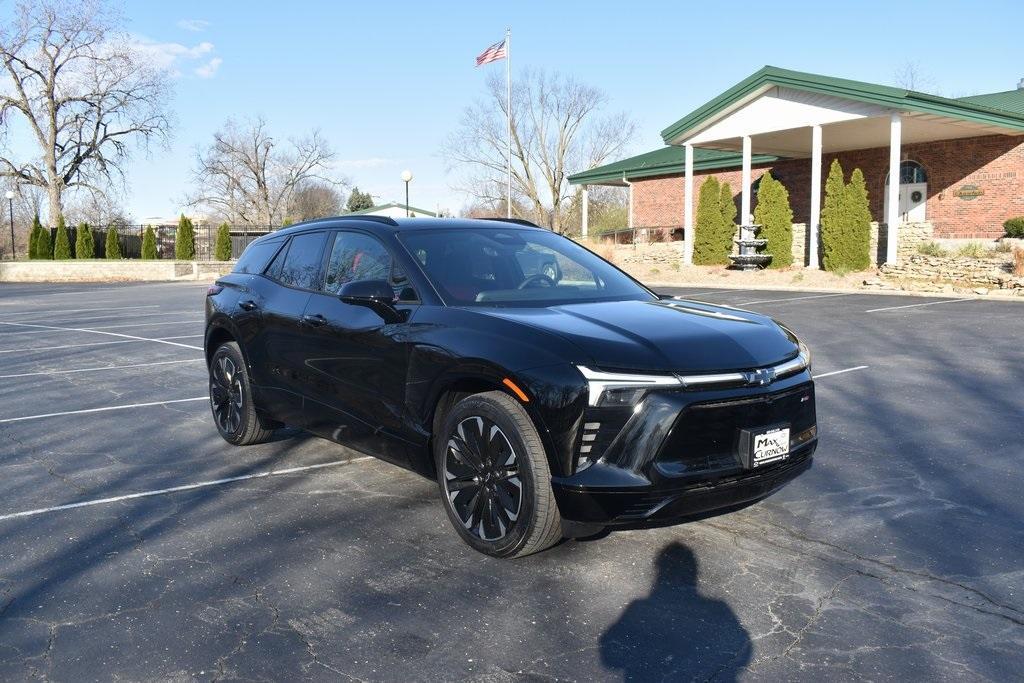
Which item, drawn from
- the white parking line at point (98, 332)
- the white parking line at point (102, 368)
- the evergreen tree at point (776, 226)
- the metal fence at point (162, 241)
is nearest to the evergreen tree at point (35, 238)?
the metal fence at point (162, 241)

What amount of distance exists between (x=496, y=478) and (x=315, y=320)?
6.15 ft

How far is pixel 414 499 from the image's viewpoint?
5.08 meters

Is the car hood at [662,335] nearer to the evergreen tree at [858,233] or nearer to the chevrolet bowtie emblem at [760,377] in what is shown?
the chevrolet bowtie emblem at [760,377]

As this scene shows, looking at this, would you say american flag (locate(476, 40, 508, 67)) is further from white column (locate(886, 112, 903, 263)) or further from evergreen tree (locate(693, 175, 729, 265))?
white column (locate(886, 112, 903, 263))

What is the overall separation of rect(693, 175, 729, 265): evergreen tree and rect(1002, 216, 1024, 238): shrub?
26.1 feet

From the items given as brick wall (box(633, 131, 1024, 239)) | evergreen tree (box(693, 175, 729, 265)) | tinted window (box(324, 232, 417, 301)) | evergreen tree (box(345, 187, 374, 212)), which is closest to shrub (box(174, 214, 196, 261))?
evergreen tree (box(693, 175, 729, 265))

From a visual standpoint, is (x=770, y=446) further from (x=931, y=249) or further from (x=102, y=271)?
(x=102, y=271)

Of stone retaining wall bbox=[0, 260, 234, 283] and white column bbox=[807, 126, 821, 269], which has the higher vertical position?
white column bbox=[807, 126, 821, 269]

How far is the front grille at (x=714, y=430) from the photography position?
365cm

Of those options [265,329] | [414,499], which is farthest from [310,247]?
[414,499]

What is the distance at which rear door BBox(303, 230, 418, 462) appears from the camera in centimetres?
467

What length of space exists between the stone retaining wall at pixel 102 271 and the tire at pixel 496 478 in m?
39.8

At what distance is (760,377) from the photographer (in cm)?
390

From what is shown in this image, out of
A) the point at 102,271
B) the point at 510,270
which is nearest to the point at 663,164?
the point at 102,271
